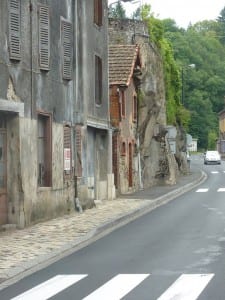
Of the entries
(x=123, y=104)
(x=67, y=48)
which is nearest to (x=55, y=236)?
(x=67, y=48)

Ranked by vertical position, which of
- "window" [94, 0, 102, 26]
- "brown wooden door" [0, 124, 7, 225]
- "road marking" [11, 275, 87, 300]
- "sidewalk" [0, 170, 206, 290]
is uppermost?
"window" [94, 0, 102, 26]

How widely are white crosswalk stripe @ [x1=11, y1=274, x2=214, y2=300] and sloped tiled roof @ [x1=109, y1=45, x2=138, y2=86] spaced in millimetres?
20734

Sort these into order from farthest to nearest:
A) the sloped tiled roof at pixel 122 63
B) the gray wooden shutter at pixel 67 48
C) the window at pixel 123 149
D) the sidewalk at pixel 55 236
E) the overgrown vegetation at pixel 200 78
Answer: the overgrown vegetation at pixel 200 78, the window at pixel 123 149, the sloped tiled roof at pixel 122 63, the gray wooden shutter at pixel 67 48, the sidewalk at pixel 55 236

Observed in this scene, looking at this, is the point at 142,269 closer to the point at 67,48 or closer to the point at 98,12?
the point at 67,48

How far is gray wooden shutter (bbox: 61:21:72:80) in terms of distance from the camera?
20125 mm

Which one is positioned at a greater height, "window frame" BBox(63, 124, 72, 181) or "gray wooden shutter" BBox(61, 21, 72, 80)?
"gray wooden shutter" BBox(61, 21, 72, 80)

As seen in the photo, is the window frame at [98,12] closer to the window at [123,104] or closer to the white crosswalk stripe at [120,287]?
the window at [123,104]

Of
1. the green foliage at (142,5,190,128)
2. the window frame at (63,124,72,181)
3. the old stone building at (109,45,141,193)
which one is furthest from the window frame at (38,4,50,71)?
the green foliage at (142,5,190,128)

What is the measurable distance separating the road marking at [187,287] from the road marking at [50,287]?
4.76ft

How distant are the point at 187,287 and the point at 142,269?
169 cm

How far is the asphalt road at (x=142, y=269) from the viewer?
29.6ft

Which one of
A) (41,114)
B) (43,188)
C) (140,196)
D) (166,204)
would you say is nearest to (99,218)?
(43,188)

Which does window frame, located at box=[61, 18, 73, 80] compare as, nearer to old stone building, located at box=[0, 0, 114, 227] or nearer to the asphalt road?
old stone building, located at box=[0, 0, 114, 227]

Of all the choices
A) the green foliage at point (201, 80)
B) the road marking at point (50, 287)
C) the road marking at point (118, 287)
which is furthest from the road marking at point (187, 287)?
the green foliage at point (201, 80)
